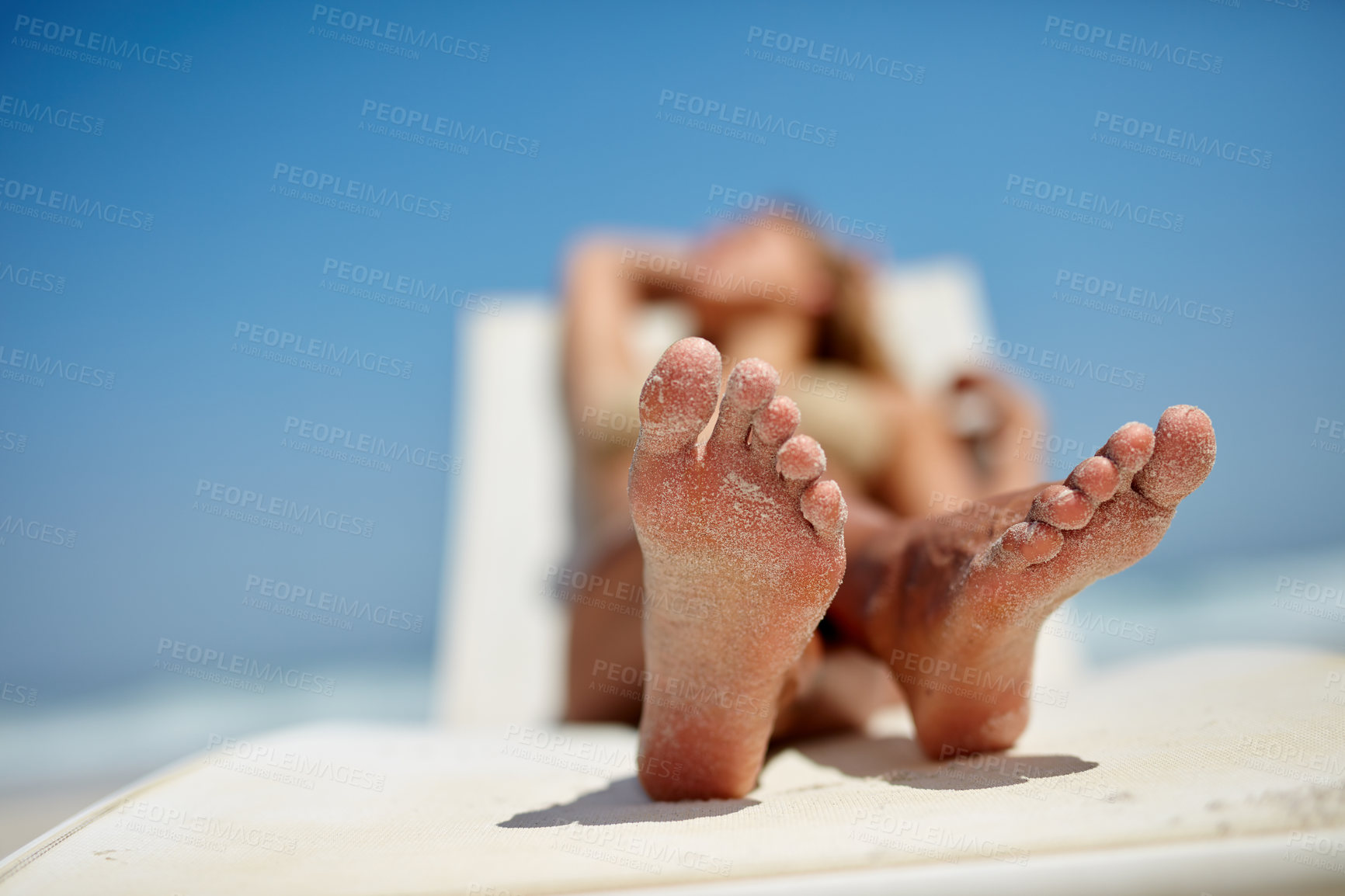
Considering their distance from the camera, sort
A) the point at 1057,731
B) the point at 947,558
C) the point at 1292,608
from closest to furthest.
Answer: the point at 947,558 < the point at 1057,731 < the point at 1292,608

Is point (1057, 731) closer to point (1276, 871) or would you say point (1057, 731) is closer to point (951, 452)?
point (1276, 871)

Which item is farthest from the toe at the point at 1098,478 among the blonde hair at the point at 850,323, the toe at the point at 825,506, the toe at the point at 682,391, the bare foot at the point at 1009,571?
the blonde hair at the point at 850,323

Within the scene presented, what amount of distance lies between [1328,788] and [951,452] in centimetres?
100

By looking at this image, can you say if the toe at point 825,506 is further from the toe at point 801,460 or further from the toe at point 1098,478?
the toe at point 1098,478

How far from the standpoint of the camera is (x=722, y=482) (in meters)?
0.58

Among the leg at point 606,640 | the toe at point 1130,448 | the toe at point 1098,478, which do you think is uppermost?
the toe at point 1130,448

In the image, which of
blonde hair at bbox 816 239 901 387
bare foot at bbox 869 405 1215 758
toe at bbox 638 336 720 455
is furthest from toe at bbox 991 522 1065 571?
blonde hair at bbox 816 239 901 387

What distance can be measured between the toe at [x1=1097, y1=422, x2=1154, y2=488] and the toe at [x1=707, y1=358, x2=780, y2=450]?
10.4 inches

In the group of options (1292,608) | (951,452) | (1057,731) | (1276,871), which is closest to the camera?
(1276,871)

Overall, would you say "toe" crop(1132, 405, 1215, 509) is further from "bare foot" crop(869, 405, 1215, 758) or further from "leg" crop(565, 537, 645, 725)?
"leg" crop(565, 537, 645, 725)

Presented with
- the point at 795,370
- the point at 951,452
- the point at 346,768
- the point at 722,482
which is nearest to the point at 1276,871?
the point at 722,482

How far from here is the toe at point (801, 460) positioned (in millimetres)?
562

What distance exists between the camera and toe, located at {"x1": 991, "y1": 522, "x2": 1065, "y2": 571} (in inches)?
23.4

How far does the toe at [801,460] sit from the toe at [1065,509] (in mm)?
183
